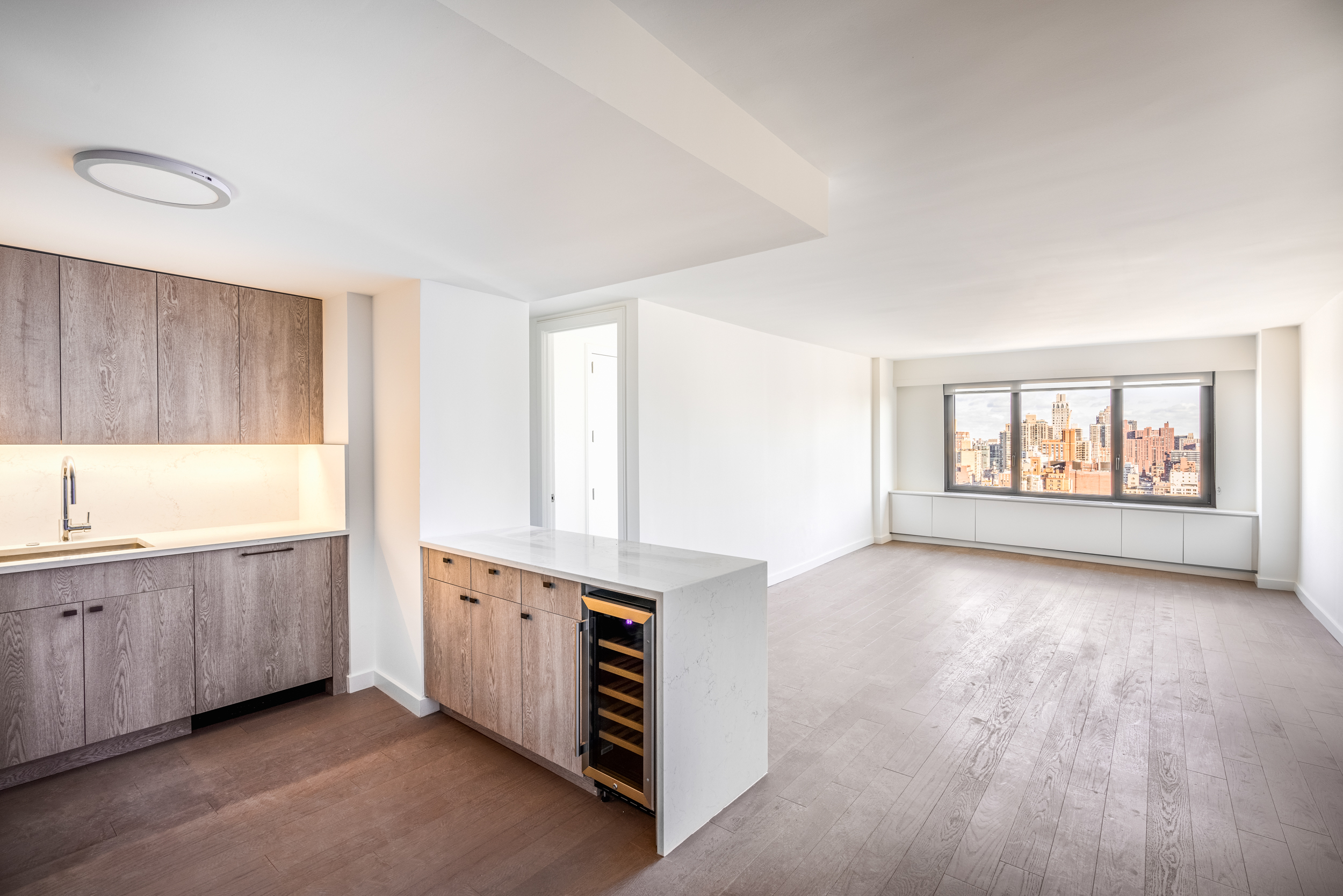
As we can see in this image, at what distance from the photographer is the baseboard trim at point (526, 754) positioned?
2619mm

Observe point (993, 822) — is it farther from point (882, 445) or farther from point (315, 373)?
point (882, 445)

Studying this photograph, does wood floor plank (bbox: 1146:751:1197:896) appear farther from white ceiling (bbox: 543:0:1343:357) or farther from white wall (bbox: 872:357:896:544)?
white wall (bbox: 872:357:896:544)

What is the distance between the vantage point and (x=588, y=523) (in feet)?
19.0

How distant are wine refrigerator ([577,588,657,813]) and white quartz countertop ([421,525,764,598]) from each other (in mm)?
79

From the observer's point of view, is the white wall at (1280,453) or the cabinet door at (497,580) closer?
the cabinet door at (497,580)

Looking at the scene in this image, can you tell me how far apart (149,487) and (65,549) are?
0.50 meters

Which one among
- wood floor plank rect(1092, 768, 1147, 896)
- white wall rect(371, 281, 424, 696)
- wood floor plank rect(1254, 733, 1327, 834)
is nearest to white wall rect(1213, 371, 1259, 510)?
wood floor plank rect(1254, 733, 1327, 834)

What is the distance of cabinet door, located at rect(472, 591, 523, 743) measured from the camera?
276 centimetres

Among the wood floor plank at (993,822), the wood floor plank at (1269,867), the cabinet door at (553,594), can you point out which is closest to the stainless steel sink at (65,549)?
the cabinet door at (553,594)

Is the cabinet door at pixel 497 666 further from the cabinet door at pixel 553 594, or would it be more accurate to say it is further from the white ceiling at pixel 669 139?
the white ceiling at pixel 669 139

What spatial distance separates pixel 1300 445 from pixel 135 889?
8502mm

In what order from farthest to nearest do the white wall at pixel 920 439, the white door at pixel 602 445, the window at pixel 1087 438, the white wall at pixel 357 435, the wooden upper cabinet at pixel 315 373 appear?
the white wall at pixel 920 439 < the window at pixel 1087 438 < the white door at pixel 602 445 < the wooden upper cabinet at pixel 315 373 < the white wall at pixel 357 435

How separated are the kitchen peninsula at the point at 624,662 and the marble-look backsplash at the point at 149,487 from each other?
165 cm

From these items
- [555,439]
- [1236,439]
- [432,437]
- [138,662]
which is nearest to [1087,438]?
[1236,439]
